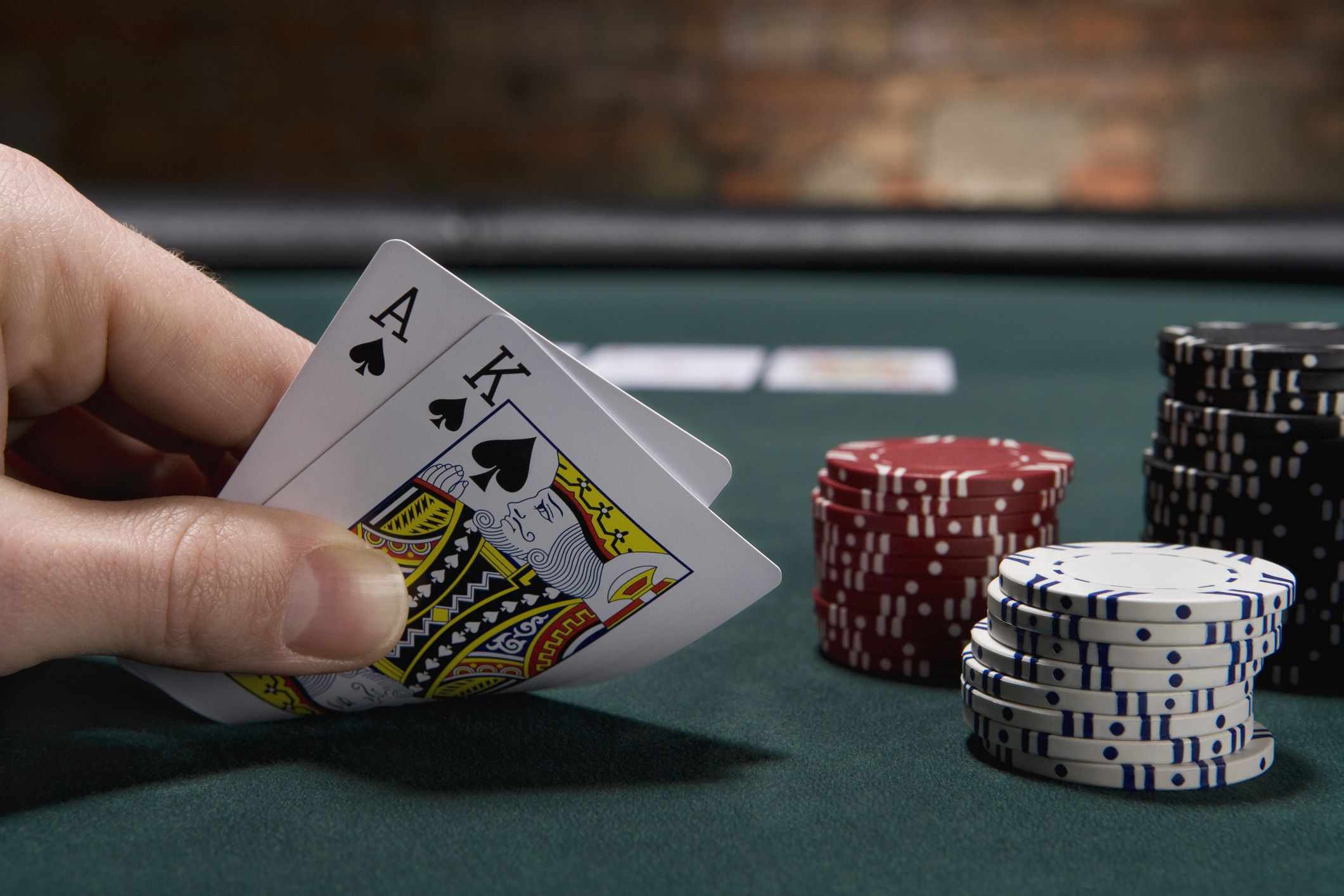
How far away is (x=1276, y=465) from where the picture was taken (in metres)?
1.46

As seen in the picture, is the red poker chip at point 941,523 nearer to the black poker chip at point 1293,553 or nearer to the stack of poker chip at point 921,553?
the stack of poker chip at point 921,553

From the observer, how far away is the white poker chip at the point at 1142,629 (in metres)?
1.13

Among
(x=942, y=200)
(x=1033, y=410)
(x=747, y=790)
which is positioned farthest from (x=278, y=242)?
(x=942, y=200)

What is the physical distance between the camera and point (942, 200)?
791 cm

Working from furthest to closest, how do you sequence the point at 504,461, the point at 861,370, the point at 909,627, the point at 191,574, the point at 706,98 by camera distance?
the point at 706,98 → the point at 861,370 → the point at 909,627 → the point at 504,461 → the point at 191,574

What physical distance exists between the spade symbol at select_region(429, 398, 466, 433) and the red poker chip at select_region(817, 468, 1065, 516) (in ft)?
1.67

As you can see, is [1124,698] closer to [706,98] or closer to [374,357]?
[374,357]

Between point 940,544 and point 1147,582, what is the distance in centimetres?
29

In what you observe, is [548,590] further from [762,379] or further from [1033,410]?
[762,379]

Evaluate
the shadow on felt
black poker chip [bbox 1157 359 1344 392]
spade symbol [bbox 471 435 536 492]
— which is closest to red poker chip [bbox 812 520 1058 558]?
black poker chip [bbox 1157 359 1344 392]

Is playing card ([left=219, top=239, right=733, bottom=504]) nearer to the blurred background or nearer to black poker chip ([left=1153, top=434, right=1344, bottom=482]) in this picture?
black poker chip ([left=1153, top=434, right=1344, bottom=482])

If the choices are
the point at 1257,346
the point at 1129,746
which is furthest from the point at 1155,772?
the point at 1257,346

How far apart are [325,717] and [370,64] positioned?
7.43 metres

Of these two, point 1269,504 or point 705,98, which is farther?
point 705,98
